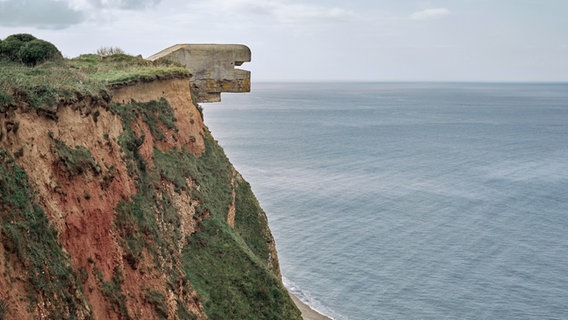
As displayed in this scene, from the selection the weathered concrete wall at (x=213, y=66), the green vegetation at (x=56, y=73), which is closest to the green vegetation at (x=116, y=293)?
the green vegetation at (x=56, y=73)

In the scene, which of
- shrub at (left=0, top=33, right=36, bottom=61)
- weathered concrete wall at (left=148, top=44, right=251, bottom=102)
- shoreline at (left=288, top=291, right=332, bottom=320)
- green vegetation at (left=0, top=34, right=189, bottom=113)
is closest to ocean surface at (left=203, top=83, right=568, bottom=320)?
shoreline at (left=288, top=291, right=332, bottom=320)

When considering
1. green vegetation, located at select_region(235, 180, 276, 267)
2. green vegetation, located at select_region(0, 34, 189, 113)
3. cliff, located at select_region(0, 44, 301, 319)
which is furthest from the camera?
green vegetation, located at select_region(235, 180, 276, 267)

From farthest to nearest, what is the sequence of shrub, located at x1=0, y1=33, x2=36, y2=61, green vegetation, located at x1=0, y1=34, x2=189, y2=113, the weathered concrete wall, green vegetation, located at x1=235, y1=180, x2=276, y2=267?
1. green vegetation, located at x1=235, y1=180, x2=276, y2=267
2. the weathered concrete wall
3. shrub, located at x1=0, y1=33, x2=36, y2=61
4. green vegetation, located at x1=0, y1=34, x2=189, y2=113

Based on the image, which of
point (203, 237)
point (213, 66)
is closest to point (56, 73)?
point (203, 237)

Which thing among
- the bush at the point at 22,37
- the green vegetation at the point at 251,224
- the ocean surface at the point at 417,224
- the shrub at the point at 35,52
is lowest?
the ocean surface at the point at 417,224

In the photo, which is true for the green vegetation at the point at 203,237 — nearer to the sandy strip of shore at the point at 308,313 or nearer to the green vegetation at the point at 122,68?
the green vegetation at the point at 122,68

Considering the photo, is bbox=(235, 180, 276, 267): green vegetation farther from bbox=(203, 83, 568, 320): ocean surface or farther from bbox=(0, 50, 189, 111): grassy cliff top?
bbox=(203, 83, 568, 320): ocean surface
